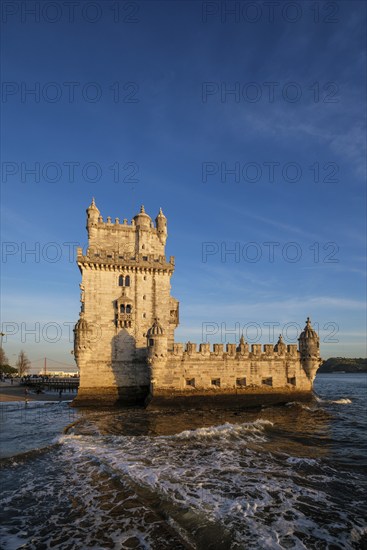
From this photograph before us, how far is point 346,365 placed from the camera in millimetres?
156625

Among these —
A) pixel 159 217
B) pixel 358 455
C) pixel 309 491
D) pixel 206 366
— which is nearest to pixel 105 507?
pixel 309 491

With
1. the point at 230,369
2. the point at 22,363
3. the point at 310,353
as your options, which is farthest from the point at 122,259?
the point at 22,363

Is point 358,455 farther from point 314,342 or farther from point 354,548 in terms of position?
point 314,342

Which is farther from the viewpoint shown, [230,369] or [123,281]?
[123,281]

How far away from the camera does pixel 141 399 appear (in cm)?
2798

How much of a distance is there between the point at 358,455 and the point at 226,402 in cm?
1420

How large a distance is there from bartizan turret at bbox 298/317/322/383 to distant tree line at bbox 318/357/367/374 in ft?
492

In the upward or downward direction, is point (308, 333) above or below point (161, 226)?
below

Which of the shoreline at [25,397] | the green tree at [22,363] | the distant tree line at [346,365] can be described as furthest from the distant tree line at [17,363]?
the distant tree line at [346,365]

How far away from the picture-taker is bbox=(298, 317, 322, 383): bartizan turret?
28391 millimetres

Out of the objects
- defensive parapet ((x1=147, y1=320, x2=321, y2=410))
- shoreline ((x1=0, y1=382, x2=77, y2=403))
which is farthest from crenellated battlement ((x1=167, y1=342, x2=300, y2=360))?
shoreline ((x1=0, y1=382, x2=77, y2=403))

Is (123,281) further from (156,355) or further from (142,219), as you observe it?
(156,355)

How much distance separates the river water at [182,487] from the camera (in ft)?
23.0

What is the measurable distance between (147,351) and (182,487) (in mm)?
17707
